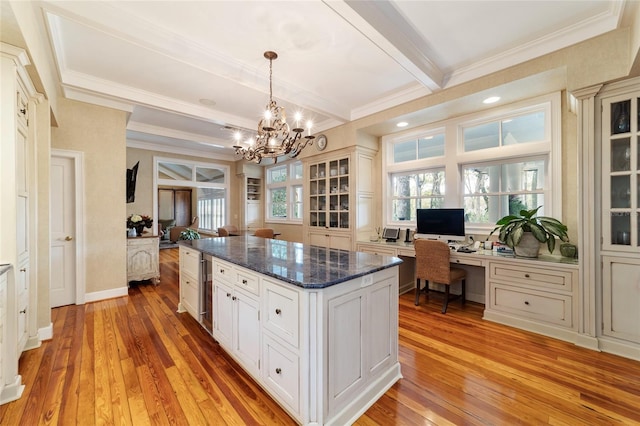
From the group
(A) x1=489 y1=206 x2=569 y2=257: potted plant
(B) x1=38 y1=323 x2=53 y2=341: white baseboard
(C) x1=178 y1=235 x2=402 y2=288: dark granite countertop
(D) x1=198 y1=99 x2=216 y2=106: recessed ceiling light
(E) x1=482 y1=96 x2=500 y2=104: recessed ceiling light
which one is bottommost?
(B) x1=38 y1=323 x2=53 y2=341: white baseboard

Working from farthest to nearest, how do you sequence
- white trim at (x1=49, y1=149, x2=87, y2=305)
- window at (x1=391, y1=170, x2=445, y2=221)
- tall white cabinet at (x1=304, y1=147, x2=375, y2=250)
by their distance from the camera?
tall white cabinet at (x1=304, y1=147, x2=375, y2=250)
window at (x1=391, y1=170, x2=445, y2=221)
white trim at (x1=49, y1=149, x2=87, y2=305)

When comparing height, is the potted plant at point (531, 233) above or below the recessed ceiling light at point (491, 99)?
below

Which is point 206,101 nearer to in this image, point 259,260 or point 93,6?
point 93,6

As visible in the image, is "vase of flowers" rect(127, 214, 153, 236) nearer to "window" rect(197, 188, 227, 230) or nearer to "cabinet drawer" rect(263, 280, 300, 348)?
"window" rect(197, 188, 227, 230)

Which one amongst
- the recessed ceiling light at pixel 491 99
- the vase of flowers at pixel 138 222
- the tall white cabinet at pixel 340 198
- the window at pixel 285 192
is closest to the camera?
the recessed ceiling light at pixel 491 99

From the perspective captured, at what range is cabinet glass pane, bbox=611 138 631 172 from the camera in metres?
2.32

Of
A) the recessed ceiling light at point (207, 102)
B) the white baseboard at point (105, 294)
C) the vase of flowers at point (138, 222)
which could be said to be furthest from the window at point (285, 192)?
the white baseboard at point (105, 294)

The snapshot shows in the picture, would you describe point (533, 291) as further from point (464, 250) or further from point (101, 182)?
point (101, 182)

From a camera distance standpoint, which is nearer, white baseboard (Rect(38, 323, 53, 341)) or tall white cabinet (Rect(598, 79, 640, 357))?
tall white cabinet (Rect(598, 79, 640, 357))

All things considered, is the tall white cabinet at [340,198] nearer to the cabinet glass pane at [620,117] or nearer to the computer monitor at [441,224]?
the computer monitor at [441,224]

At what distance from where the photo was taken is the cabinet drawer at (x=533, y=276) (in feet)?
8.50

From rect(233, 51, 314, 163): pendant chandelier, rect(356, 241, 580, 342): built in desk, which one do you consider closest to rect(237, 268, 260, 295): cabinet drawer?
rect(233, 51, 314, 163): pendant chandelier

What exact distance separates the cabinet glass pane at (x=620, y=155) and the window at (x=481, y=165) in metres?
0.64

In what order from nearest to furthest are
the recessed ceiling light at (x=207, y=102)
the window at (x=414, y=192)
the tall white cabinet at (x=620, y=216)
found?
the tall white cabinet at (x=620, y=216)
the recessed ceiling light at (x=207, y=102)
the window at (x=414, y=192)
